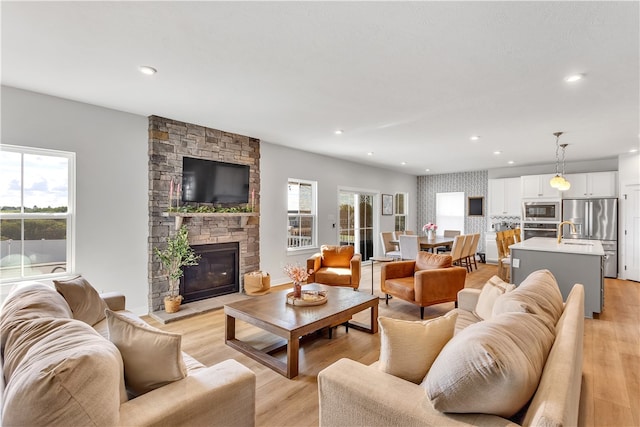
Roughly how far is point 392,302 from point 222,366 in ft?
11.4

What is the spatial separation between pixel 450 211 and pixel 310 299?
7593mm

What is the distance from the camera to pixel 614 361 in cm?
288

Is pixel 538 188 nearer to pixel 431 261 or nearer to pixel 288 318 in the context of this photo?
pixel 431 261

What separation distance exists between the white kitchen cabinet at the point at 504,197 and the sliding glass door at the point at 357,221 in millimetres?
3147

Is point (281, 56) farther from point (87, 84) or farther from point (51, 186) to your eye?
point (51, 186)

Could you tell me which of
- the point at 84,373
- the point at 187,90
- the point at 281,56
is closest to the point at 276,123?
the point at 187,90

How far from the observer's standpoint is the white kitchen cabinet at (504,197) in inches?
312

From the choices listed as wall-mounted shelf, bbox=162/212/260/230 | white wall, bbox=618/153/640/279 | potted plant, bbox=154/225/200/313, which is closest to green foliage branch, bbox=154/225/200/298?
potted plant, bbox=154/225/200/313

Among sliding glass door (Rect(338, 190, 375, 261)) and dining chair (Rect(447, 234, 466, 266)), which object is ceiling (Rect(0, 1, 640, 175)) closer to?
dining chair (Rect(447, 234, 466, 266))

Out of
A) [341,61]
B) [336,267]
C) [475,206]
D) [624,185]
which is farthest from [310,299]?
[475,206]

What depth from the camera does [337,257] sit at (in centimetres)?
→ 520

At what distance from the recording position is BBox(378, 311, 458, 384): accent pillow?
4.69 feet

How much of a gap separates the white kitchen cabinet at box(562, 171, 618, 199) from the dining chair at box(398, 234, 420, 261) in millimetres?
3717

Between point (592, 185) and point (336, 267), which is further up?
point (592, 185)
